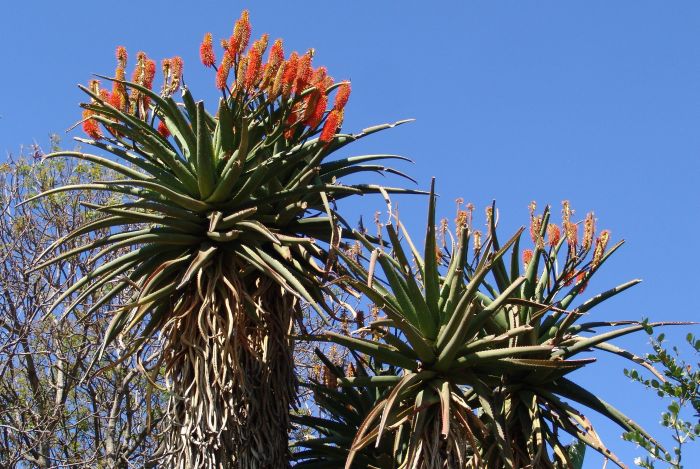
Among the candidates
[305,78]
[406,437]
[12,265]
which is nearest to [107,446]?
[12,265]

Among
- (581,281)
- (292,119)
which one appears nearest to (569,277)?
(581,281)

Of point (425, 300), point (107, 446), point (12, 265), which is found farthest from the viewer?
point (12, 265)

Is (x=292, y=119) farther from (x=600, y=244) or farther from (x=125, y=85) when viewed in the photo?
(x=600, y=244)

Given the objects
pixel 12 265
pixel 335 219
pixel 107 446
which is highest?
pixel 12 265

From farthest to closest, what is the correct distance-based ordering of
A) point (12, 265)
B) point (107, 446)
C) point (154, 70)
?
1. point (12, 265)
2. point (107, 446)
3. point (154, 70)

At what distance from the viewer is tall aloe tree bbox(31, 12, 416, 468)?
741cm

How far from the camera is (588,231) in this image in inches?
310

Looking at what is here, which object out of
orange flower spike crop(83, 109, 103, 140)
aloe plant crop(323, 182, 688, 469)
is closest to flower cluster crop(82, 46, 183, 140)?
orange flower spike crop(83, 109, 103, 140)

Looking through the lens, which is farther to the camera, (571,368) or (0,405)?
(0,405)

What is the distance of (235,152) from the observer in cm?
767

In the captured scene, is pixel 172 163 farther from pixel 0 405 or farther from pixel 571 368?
pixel 0 405

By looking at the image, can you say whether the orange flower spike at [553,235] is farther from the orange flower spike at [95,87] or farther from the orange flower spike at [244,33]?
the orange flower spike at [95,87]

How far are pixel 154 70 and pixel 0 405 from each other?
7788mm

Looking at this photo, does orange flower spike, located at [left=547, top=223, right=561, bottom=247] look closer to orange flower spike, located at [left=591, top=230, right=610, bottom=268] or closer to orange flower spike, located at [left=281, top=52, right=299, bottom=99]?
orange flower spike, located at [left=591, top=230, right=610, bottom=268]
